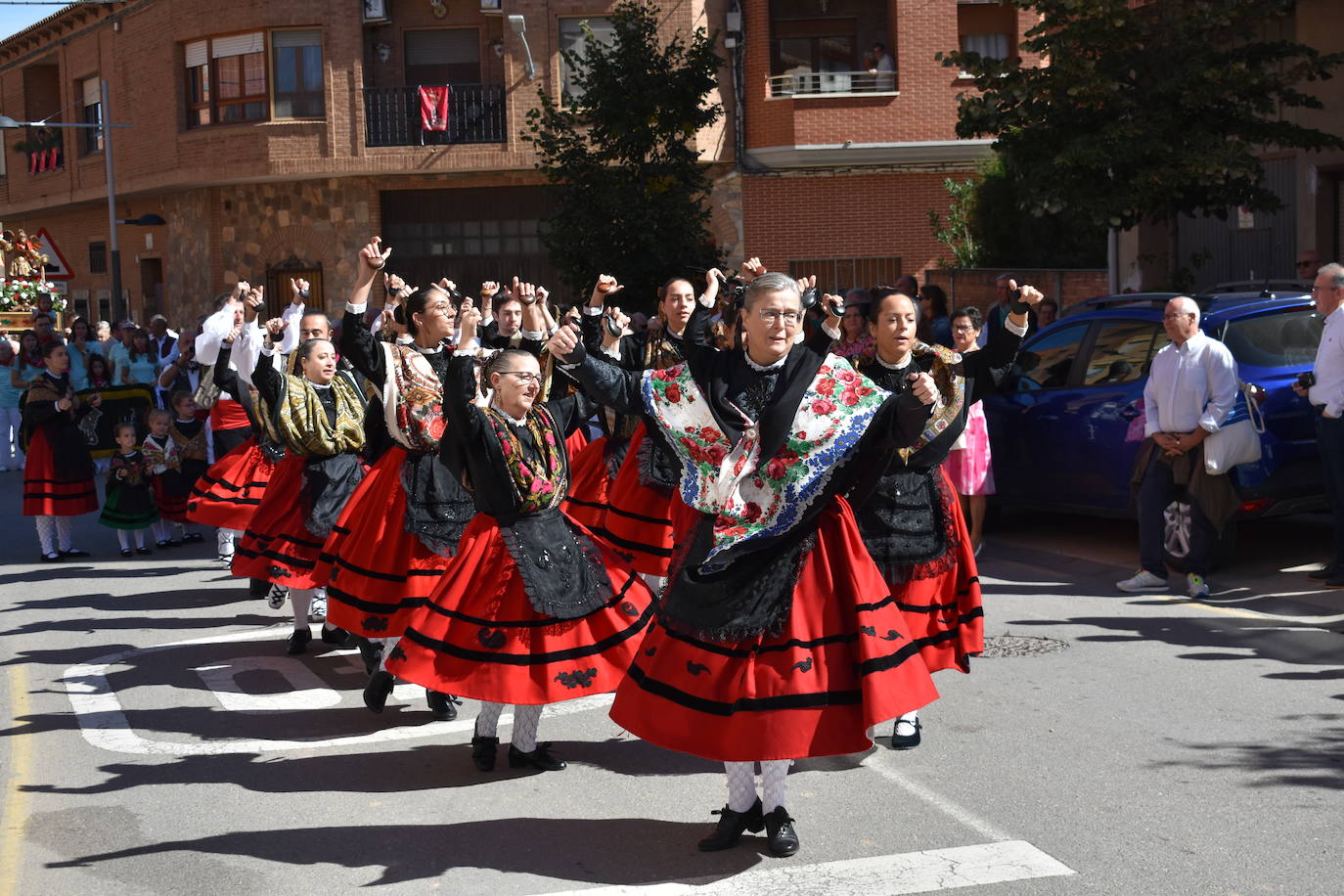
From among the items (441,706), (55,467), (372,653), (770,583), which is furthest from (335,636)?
(55,467)

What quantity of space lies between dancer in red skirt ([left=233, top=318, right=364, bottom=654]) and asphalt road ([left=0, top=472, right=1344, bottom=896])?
0.52 meters

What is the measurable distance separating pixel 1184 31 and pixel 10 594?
11.0m

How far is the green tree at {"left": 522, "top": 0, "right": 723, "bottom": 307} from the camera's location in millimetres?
17766

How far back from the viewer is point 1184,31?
46.5 ft

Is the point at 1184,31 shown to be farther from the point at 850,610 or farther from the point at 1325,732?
the point at 850,610

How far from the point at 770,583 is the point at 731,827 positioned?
874 millimetres

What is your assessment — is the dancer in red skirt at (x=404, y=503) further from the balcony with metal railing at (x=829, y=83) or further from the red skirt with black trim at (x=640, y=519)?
the balcony with metal railing at (x=829, y=83)

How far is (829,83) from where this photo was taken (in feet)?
91.7

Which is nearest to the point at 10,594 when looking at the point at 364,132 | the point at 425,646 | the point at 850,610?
the point at 425,646

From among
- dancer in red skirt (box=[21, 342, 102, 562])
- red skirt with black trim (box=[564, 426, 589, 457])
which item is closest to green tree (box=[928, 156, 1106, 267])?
red skirt with black trim (box=[564, 426, 589, 457])

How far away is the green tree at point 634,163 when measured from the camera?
17766mm

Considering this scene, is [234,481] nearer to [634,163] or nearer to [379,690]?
[379,690]

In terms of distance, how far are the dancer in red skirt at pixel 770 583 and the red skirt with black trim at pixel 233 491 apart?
19.8 feet

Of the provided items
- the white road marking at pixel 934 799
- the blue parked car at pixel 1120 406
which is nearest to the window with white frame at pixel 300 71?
the blue parked car at pixel 1120 406
